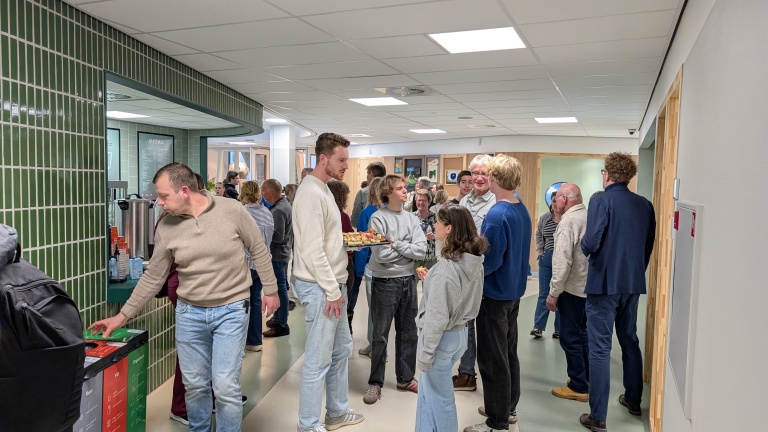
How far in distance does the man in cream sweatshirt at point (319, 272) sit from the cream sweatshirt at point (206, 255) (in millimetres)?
283

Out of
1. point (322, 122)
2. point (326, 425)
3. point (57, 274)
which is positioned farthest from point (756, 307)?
point (322, 122)

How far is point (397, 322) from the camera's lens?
148 inches

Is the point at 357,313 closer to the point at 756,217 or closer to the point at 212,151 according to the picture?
the point at 756,217

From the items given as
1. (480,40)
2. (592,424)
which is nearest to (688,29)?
(480,40)

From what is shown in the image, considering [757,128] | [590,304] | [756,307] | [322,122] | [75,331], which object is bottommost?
[590,304]

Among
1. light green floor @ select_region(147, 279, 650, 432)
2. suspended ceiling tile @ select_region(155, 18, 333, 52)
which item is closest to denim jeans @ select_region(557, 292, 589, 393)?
light green floor @ select_region(147, 279, 650, 432)

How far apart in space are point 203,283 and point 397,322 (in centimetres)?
159

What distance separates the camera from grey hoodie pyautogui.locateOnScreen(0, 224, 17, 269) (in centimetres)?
142

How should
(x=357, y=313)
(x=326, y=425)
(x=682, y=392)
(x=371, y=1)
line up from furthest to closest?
1. (x=357, y=313)
2. (x=326, y=425)
3. (x=371, y=1)
4. (x=682, y=392)

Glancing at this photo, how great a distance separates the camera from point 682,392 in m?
1.86

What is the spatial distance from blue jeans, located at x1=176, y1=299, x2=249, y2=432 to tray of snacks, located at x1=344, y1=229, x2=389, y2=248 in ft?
2.37

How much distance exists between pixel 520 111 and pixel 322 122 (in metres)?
3.24

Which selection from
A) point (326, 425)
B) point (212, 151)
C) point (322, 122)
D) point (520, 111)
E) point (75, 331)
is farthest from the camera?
point (212, 151)

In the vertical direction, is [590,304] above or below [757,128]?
below
